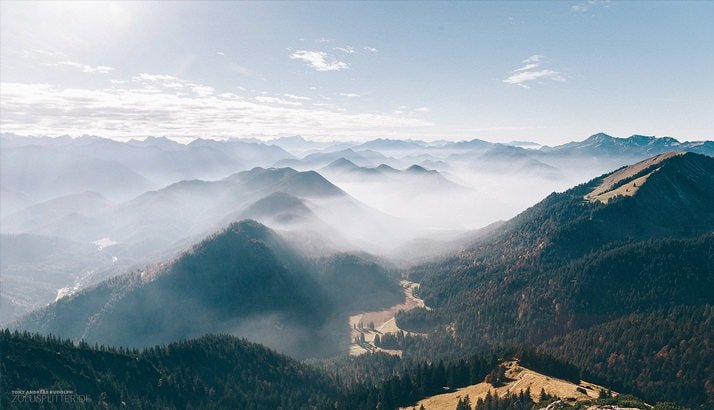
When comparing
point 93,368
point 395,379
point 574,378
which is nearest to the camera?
point 574,378

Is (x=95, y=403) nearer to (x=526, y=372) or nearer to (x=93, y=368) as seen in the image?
(x=93, y=368)

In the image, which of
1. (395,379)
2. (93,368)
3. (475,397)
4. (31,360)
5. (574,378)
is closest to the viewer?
(475,397)

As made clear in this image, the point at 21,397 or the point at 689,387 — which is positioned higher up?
the point at 21,397

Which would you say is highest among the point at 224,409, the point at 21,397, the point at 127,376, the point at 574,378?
the point at 574,378

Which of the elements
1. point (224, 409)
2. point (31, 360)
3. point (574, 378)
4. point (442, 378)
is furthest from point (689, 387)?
point (31, 360)

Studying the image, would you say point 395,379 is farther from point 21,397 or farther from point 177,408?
point 21,397

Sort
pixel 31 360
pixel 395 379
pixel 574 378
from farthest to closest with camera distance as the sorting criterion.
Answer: pixel 31 360, pixel 395 379, pixel 574 378

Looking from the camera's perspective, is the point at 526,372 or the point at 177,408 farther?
the point at 177,408

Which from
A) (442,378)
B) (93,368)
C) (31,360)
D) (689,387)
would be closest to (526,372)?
(442,378)

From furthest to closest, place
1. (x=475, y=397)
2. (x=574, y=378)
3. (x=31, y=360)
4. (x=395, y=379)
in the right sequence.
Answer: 1. (x=31, y=360)
2. (x=395, y=379)
3. (x=574, y=378)
4. (x=475, y=397)
